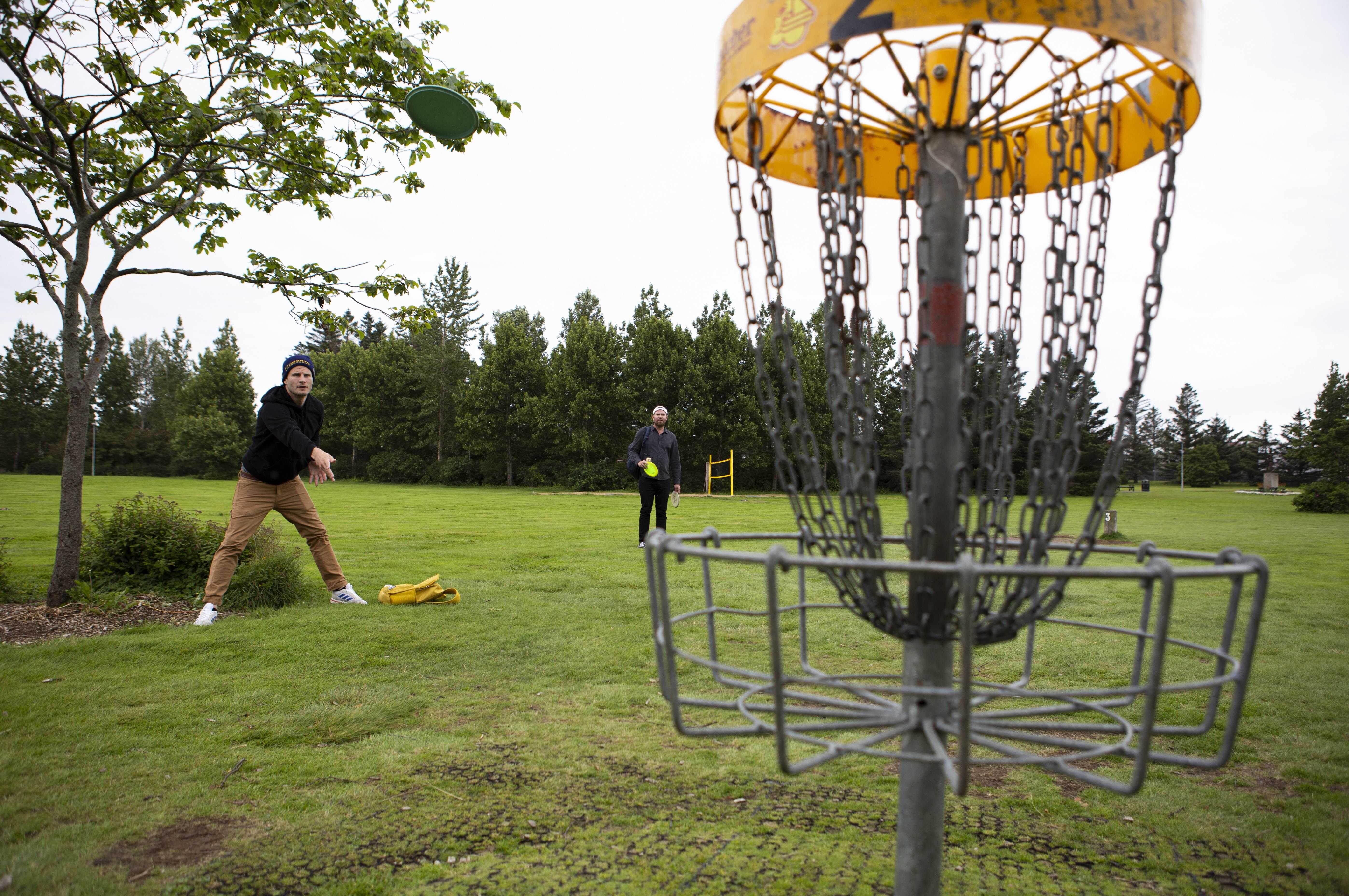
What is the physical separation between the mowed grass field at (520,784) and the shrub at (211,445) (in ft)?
161

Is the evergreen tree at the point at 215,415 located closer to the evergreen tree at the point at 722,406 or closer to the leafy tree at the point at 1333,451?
the evergreen tree at the point at 722,406

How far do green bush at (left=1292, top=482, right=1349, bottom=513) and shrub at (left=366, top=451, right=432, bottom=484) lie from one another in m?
40.3

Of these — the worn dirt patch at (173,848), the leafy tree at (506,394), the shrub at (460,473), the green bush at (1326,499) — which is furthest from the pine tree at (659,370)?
the worn dirt patch at (173,848)

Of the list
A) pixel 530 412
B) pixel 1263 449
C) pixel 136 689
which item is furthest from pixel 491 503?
pixel 1263 449

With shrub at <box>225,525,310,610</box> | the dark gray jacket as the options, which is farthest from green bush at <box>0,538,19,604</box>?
the dark gray jacket

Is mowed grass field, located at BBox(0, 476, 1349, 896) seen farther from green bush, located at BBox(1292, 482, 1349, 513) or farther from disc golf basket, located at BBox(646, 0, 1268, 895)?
green bush, located at BBox(1292, 482, 1349, 513)

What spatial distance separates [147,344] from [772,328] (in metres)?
97.8

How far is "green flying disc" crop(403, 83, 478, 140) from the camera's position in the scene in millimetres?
6371

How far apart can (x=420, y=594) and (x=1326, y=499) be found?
3045 centimetres

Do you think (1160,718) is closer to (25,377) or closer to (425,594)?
(425,594)

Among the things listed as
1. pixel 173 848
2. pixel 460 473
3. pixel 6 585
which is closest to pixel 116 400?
pixel 460 473

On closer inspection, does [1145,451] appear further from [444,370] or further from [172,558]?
[172,558]

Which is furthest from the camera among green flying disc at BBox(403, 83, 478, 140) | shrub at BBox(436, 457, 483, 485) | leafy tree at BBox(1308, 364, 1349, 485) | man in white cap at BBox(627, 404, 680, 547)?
shrub at BBox(436, 457, 483, 485)

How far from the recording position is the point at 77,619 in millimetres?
5945
